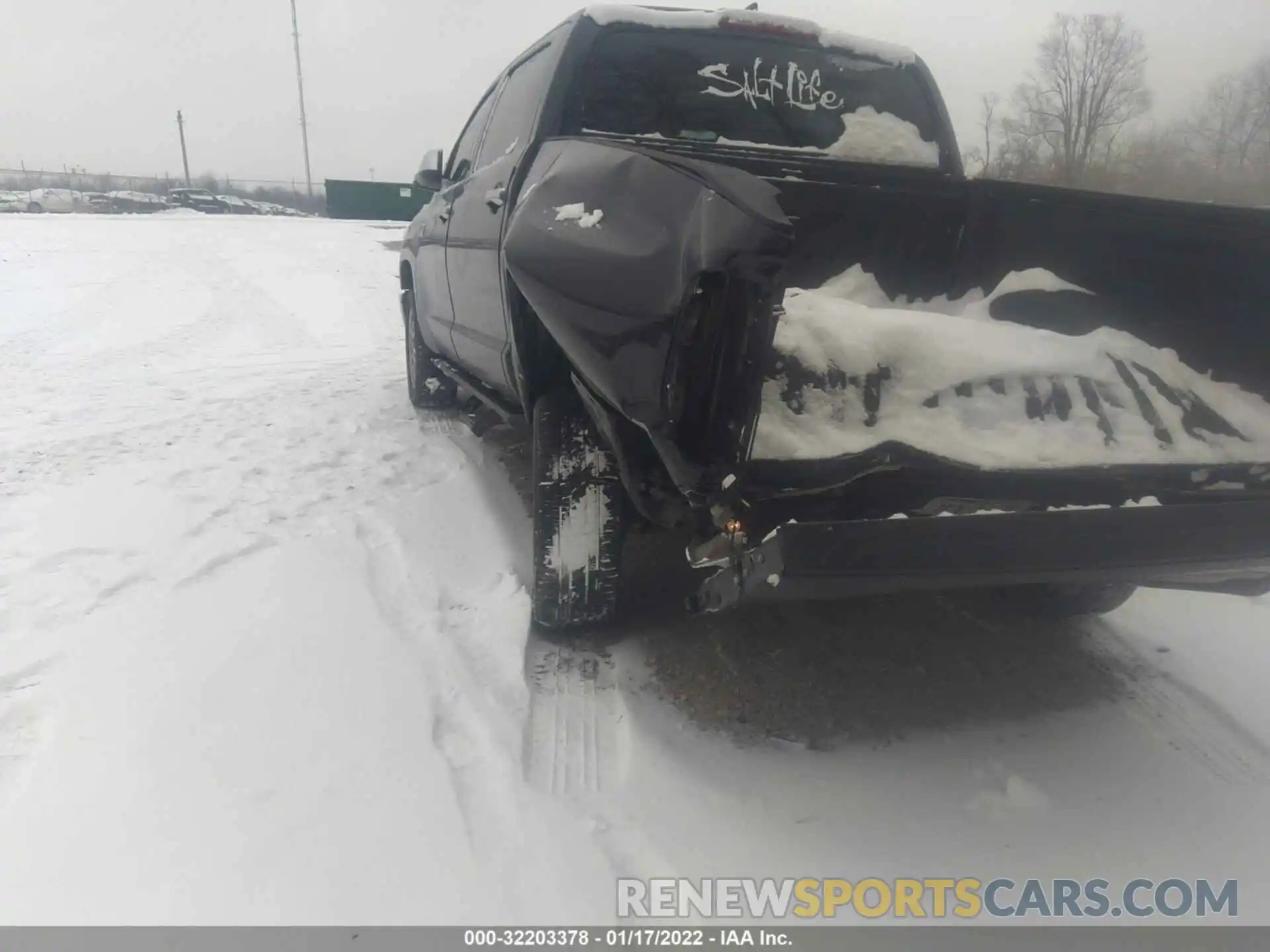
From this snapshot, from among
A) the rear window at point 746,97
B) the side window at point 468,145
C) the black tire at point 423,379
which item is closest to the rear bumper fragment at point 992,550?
the rear window at point 746,97

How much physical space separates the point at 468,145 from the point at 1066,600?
352cm

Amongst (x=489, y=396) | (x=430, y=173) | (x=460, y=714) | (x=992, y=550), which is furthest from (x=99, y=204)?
(x=992, y=550)

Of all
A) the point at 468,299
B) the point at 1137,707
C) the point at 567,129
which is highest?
the point at 567,129

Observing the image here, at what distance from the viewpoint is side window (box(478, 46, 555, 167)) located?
314cm

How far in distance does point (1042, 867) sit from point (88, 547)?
131 inches

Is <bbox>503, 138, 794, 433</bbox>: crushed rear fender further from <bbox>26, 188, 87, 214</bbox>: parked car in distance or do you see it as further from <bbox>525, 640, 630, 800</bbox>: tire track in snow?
<bbox>26, 188, 87, 214</bbox>: parked car in distance

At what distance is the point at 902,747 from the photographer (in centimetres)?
230

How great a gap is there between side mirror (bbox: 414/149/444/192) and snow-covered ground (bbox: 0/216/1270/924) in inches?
67.0

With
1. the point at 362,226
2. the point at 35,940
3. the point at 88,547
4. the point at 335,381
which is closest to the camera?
the point at 35,940

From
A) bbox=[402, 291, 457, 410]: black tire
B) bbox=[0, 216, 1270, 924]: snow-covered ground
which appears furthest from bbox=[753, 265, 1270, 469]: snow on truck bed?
bbox=[402, 291, 457, 410]: black tire

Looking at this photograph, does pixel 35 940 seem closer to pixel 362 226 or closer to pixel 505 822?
pixel 505 822

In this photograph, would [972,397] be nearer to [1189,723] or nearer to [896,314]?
[896,314]

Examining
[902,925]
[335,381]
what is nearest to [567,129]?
[902,925]

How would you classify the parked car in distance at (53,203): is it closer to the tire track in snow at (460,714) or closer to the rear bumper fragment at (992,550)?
the tire track in snow at (460,714)
